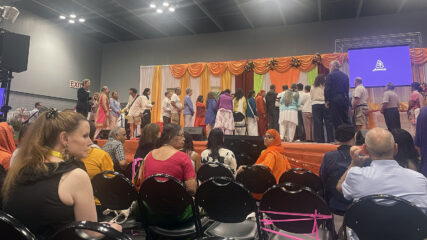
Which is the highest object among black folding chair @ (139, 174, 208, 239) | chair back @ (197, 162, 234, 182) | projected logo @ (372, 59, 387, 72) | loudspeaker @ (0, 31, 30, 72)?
projected logo @ (372, 59, 387, 72)

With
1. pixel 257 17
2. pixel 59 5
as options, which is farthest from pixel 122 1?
pixel 257 17

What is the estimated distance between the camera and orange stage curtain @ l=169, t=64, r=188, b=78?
11.2m

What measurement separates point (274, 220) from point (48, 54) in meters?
11.8

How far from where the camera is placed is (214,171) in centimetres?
267

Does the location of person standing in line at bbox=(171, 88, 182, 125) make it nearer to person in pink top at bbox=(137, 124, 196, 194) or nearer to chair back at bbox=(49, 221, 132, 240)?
person in pink top at bbox=(137, 124, 196, 194)

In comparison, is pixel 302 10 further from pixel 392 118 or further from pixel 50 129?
pixel 50 129

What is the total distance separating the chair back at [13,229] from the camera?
36.5 inches

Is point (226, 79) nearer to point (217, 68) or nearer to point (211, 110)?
point (217, 68)

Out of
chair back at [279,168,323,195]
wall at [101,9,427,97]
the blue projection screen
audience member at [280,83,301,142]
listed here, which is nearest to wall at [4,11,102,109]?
wall at [101,9,427,97]

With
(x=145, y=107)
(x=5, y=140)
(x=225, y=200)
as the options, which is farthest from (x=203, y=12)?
(x=225, y=200)

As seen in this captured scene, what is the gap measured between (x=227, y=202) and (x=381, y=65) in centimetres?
843

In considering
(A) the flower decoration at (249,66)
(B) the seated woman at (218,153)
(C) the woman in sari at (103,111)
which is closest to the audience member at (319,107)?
(B) the seated woman at (218,153)

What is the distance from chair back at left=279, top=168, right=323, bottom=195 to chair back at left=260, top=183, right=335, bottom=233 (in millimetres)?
612

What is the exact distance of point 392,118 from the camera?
568 centimetres
